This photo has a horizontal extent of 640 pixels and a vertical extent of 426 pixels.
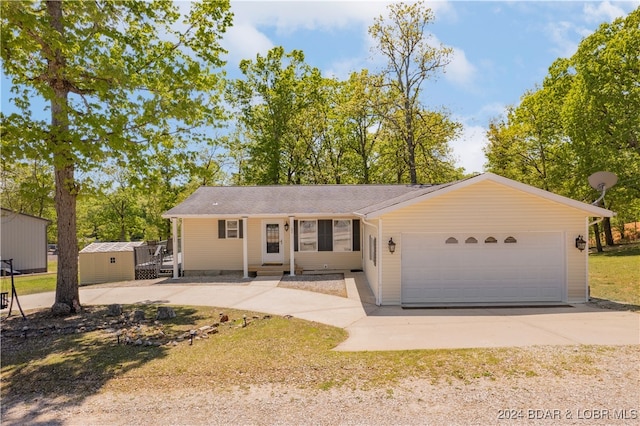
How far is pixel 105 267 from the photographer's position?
15.5m

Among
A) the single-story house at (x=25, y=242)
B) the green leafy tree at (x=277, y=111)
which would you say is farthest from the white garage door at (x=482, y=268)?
the single-story house at (x=25, y=242)

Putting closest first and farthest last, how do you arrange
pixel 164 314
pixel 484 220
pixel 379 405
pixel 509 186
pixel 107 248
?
pixel 379 405
pixel 164 314
pixel 509 186
pixel 484 220
pixel 107 248

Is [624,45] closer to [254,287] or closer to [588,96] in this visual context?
[588,96]

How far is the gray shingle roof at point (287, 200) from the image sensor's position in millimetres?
15844

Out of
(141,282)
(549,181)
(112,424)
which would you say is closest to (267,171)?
(141,282)

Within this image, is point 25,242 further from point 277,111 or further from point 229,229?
point 277,111

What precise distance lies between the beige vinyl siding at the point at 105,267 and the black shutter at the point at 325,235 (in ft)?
27.1

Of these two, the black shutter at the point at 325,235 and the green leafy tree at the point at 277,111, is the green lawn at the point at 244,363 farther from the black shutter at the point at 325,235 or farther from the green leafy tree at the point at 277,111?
the green leafy tree at the point at 277,111

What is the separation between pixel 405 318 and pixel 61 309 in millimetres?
9328

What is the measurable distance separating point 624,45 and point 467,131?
941cm

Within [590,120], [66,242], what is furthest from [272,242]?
[590,120]

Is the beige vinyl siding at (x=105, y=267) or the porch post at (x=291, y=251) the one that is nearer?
the beige vinyl siding at (x=105, y=267)

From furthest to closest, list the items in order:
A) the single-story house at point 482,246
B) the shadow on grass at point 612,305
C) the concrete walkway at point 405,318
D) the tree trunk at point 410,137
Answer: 1. the tree trunk at point 410,137
2. the single-story house at point 482,246
3. the shadow on grass at point 612,305
4. the concrete walkway at point 405,318

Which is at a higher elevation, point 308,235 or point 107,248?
point 308,235
